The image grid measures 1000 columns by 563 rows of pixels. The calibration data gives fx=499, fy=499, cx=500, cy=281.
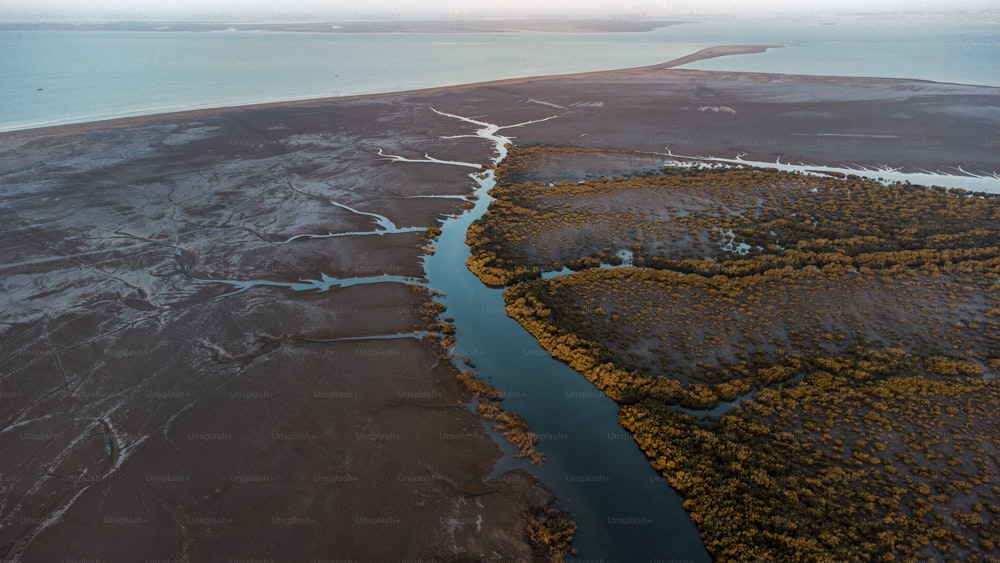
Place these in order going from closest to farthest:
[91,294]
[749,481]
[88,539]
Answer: [88,539], [749,481], [91,294]

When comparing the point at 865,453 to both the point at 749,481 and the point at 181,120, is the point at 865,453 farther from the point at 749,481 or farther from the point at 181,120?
the point at 181,120

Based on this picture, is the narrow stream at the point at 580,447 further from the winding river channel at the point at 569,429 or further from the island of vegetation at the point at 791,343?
the island of vegetation at the point at 791,343

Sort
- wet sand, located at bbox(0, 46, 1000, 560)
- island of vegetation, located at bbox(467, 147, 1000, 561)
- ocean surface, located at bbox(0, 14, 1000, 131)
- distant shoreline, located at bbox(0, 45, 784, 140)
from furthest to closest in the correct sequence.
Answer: ocean surface, located at bbox(0, 14, 1000, 131)
distant shoreline, located at bbox(0, 45, 784, 140)
wet sand, located at bbox(0, 46, 1000, 560)
island of vegetation, located at bbox(467, 147, 1000, 561)

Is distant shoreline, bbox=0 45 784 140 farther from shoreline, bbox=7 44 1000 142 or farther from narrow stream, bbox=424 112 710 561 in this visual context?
narrow stream, bbox=424 112 710 561

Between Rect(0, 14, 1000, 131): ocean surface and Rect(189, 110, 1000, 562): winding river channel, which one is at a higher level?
Rect(0, 14, 1000, 131): ocean surface

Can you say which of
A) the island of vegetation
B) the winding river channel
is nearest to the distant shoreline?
the winding river channel

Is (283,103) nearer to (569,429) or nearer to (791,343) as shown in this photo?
(569,429)

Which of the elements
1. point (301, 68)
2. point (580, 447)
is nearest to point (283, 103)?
point (301, 68)

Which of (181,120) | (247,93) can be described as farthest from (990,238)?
(247,93)
